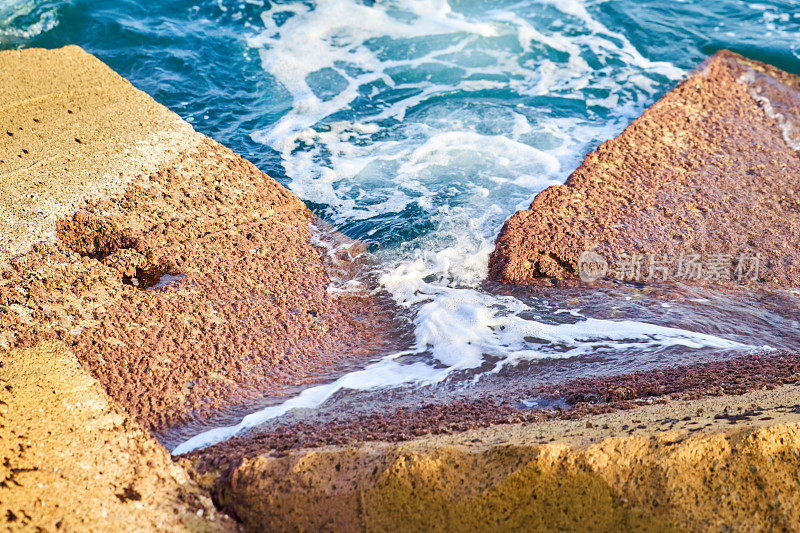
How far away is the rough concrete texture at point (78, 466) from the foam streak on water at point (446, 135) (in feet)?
1.51

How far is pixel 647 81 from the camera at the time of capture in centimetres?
890

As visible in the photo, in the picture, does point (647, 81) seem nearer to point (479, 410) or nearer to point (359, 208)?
point (359, 208)

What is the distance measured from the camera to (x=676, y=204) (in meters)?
5.71

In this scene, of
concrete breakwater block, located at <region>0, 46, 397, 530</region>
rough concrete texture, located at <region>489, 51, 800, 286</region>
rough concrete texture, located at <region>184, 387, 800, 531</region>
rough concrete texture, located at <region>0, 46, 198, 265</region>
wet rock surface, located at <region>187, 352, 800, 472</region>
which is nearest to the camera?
rough concrete texture, located at <region>184, 387, 800, 531</region>

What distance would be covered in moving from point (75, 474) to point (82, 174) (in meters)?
2.76

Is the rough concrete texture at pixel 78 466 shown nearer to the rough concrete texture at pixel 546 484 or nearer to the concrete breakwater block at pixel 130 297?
the concrete breakwater block at pixel 130 297

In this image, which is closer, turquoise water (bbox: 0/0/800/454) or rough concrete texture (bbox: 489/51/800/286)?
turquoise water (bbox: 0/0/800/454)

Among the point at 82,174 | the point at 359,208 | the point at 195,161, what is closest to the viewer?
the point at 82,174

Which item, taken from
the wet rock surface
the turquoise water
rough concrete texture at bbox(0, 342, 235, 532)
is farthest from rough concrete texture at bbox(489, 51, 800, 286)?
rough concrete texture at bbox(0, 342, 235, 532)

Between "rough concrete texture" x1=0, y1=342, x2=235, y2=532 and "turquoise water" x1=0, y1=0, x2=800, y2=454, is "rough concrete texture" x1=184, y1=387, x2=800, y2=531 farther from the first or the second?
"turquoise water" x1=0, y1=0, x2=800, y2=454

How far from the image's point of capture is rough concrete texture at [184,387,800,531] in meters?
2.72

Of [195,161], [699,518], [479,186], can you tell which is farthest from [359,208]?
[699,518]

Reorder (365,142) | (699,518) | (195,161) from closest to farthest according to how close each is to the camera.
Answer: (699,518) < (195,161) < (365,142)

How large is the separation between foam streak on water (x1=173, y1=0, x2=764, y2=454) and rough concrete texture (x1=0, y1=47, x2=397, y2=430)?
0.45 meters
